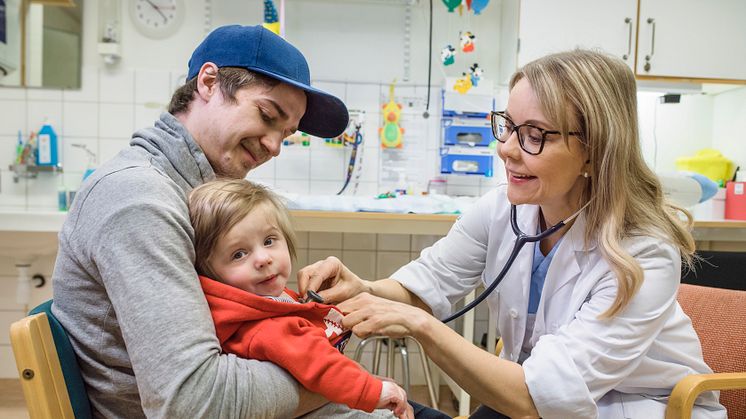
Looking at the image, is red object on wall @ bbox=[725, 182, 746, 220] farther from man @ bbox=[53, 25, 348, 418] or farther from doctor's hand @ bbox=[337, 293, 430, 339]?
man @ bbox=[53, 25, 348, 418]

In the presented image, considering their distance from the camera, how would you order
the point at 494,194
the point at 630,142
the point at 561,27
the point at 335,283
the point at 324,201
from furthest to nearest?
the point at 561,27 → the point at 324,201 → the point at 494,194 → the point at 335,283 → the point at 630,142

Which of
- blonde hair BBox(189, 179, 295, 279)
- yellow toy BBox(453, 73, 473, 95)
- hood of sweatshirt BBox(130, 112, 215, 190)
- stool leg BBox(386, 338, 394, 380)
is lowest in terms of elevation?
stool leg BBox(386, 338, 394, 380)

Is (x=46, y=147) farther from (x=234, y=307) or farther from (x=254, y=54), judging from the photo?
(x=234, y=307)

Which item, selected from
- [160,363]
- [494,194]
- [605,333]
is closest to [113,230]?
[160,363]

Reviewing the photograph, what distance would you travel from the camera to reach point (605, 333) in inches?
40.4

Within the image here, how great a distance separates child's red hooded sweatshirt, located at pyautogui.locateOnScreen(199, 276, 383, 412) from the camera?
2.74 ft

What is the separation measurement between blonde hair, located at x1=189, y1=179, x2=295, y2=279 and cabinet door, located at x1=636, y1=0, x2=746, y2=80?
2.70 m

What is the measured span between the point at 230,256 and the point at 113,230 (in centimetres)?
25

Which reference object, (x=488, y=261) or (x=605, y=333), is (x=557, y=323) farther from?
(x=488, y=261)

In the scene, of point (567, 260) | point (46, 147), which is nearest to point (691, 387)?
point (567, 260)

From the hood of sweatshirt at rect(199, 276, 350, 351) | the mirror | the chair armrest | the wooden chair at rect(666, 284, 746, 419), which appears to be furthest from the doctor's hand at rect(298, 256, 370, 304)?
the mirror

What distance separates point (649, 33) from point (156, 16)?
108 inches

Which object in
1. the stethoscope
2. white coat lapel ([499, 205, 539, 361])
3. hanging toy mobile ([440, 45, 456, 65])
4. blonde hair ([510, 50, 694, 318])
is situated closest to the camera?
blonde hair ([510, 50, 694, 318])

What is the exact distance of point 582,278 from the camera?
115 cm
